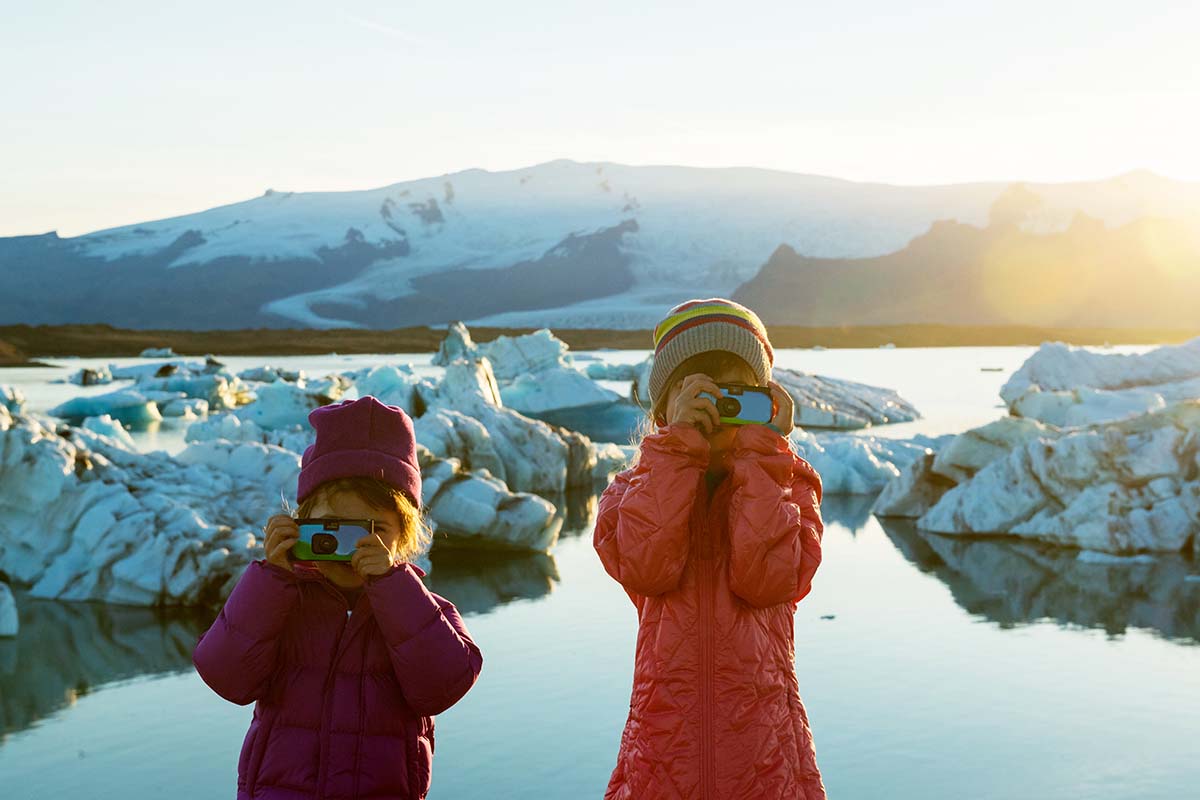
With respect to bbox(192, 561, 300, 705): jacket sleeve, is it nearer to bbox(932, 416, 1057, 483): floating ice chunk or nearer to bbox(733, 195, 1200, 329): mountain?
bbox(932, 416, 1057, 483): floating ice chunk

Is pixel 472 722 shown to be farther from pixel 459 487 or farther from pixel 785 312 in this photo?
pixel 785 312

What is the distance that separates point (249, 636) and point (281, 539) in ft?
0.49

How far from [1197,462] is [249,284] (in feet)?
332

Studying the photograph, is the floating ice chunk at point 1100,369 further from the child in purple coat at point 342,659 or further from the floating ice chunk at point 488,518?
the child in purple coat at point 342,659

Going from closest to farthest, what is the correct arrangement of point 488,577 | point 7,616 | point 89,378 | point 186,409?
point 7,616 < point 488,577 < point 186,409 < point 89,378

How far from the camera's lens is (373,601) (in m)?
1.87

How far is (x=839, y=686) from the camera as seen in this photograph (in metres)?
4.61

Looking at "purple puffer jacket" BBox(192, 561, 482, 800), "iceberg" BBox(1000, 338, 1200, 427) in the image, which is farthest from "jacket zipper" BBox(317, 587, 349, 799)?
"iceberg" BBox(1000, 338, 1200, 427)

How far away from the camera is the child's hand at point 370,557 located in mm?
1856

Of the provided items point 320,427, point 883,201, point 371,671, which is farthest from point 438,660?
point 883,201

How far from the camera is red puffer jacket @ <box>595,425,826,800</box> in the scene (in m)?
1.92

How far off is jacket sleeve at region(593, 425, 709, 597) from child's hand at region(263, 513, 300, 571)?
19.8 inches

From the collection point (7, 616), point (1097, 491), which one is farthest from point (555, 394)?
point (7, 616)

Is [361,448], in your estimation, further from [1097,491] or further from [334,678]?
[1097,491]
